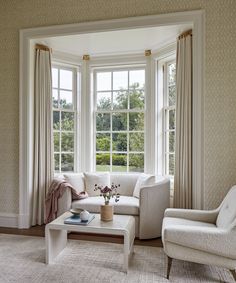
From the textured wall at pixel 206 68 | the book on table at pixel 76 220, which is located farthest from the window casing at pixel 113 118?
the book on table at pixel 76 220

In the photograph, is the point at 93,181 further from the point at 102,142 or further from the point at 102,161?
the point at 102,142

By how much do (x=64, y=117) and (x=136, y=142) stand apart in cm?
142

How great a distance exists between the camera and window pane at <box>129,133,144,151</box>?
4.65 m

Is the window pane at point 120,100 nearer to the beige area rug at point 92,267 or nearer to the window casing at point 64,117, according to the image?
the window casing at point 64,117

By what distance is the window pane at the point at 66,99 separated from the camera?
474 centimetres

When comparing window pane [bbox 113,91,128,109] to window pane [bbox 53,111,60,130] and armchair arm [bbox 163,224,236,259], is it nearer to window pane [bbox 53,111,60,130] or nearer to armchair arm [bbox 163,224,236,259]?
window pane [bbox 53,111,60,130]

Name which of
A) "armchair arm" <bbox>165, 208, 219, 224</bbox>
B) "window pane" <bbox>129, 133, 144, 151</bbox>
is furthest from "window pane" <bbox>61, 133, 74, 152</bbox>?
"armchair arm" <bbox>165, 208, 219, 224</bbox>

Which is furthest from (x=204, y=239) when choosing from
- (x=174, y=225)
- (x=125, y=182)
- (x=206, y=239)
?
(x=125, y=182)

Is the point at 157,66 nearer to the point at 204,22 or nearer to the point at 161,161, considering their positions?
the point at 204,22

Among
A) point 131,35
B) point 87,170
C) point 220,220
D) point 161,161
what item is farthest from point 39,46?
point 220,220

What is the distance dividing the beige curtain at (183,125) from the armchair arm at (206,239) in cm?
120

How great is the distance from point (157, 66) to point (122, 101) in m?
0.89

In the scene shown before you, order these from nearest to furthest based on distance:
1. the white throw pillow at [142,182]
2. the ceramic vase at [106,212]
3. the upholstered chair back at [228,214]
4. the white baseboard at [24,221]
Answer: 1. the upholstered chair back at [228,214]
2. the ceramic vase at [106,212]
3. the white throw pillow at [142,182]
4. the white baseboard at [24,221]

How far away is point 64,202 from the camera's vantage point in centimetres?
372
